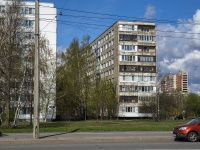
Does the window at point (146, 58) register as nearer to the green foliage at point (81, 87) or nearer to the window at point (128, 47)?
the window at point (128, 47)

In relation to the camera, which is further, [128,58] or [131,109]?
[128,58]

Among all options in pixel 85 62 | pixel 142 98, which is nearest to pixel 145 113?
pixel 142 98

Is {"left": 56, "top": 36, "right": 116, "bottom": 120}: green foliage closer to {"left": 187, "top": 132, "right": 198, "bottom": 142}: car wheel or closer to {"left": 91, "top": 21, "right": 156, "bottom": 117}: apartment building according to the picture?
{"left": 91, "top": 21, "right": 156, "bottom": 117}: apartment building

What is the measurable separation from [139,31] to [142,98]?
1864 cm

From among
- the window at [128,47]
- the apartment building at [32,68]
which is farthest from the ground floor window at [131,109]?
the apartment building at [32,68]

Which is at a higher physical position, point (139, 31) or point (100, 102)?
point (139, 31)

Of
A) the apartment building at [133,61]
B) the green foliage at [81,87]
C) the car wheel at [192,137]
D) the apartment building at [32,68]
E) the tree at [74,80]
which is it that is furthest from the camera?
the apartment building at [133,61]

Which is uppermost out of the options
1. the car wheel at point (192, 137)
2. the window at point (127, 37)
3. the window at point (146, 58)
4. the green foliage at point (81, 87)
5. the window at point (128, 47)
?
the window at point (127, 37)

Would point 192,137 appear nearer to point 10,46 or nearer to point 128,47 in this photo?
point 10,46

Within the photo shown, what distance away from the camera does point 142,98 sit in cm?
8812

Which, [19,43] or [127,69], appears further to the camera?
[127,69]

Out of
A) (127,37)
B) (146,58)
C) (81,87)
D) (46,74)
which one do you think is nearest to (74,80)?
(81,87)

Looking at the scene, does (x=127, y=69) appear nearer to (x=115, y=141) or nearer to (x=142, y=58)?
(x=142, y=58)

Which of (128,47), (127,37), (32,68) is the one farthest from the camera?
(128,47)
